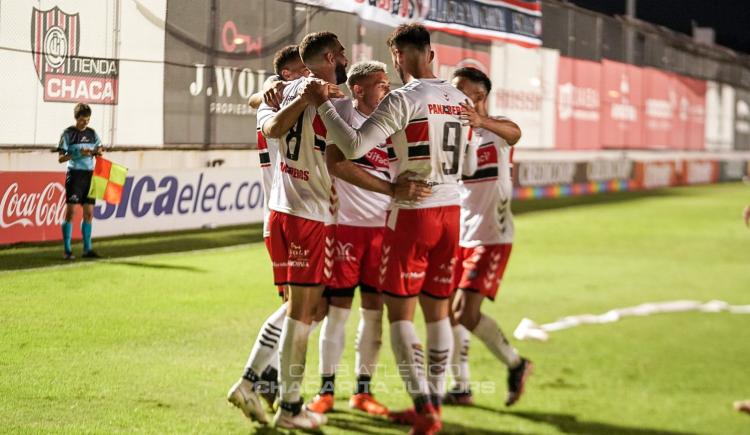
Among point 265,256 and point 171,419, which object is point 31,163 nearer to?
point 171,419

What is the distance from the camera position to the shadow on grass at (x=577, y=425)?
5430mm

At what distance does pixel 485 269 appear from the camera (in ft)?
19.1

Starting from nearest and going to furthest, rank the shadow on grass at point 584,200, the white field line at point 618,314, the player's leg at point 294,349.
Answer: the player's leg at point 294,349, the white field line at point 618,314, the shadow on grass at point 584,200

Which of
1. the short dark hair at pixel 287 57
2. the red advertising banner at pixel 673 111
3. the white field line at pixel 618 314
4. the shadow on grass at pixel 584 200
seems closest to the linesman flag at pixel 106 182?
the short dark hair at pixel 287 57

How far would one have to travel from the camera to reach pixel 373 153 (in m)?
5.49

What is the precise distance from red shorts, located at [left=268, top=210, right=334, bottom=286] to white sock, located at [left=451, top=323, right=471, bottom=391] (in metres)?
1.27

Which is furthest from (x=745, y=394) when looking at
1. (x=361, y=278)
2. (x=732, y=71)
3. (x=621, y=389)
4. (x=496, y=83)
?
(x=732, y=71)

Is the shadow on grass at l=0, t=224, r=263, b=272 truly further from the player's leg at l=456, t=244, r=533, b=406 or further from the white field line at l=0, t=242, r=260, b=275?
the player's leg at l=456, t=244, r=533, b=406

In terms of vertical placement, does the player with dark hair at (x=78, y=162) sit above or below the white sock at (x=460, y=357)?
above

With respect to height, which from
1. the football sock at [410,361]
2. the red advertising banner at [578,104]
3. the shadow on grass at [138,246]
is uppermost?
the red advertising banner at [578,104]

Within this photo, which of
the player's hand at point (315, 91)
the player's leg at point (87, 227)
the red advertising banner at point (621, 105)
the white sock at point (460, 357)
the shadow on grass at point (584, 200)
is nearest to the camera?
the player's hand at point (315, 91)

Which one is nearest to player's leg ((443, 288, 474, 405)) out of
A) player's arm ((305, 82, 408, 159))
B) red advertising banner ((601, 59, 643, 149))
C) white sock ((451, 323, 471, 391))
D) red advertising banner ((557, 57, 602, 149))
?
white sock ((451, 323, 471, 391))

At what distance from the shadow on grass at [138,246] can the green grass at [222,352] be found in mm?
14

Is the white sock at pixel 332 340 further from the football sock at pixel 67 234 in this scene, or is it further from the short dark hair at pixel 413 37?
the football sock at pixel 67 234
